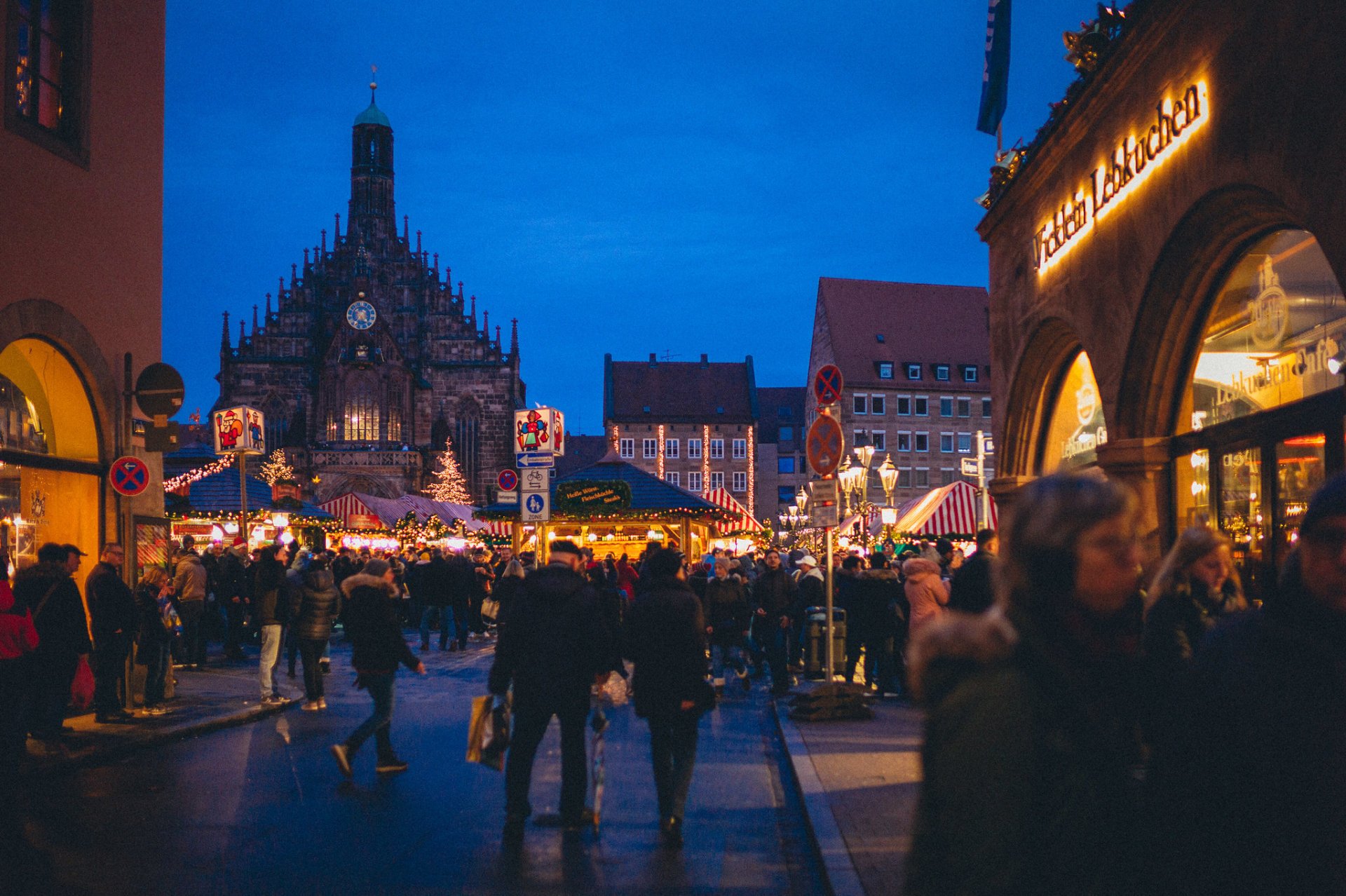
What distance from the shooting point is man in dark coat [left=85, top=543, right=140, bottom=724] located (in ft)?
39.8

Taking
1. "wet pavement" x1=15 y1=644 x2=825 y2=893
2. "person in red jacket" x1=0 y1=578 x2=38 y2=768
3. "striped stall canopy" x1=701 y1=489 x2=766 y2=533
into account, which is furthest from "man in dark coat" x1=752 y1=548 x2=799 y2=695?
"striped stall canopy" x1=701 y1=489 x2=766 y2=533

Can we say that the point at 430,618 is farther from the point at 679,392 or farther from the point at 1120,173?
the point at 679,392

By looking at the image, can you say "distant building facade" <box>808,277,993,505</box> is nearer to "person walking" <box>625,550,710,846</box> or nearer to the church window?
the church window

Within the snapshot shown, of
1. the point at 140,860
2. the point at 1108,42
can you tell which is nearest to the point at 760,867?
the point at 140,860

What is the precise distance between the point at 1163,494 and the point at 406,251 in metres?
69.8

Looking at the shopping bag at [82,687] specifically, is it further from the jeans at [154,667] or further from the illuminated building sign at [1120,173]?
the illuminated building sign at [1120,173]

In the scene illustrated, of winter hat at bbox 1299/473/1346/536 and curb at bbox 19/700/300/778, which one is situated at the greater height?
winter hat at bbox 1299/473/1346/536

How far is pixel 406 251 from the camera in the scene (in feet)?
255

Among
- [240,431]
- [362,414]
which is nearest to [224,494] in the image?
[240,431]

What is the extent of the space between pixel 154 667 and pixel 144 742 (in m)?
2.13

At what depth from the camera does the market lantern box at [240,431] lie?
19.0m

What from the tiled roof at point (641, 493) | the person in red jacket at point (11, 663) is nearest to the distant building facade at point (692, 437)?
the tiled roof at point (641, 493)

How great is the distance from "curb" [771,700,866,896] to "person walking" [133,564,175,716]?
6723 mm

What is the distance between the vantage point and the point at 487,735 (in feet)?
25.1
